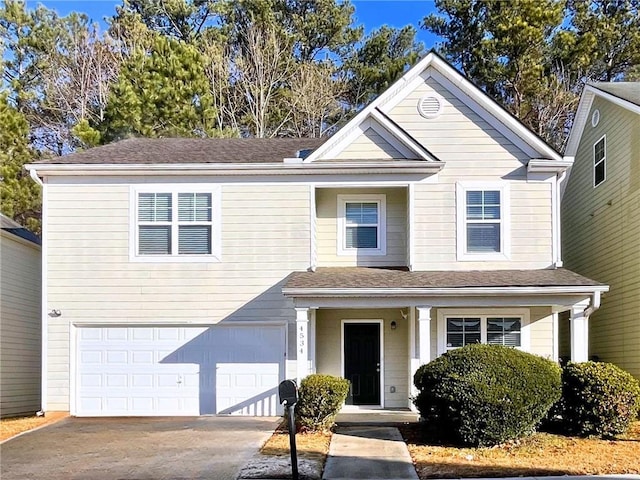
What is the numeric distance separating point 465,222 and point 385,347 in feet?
10.8

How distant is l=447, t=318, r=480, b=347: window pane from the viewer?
14640mm

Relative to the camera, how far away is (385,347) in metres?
14.8

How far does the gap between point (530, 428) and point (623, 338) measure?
5.96 meters

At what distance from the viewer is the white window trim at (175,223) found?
14.4 meters

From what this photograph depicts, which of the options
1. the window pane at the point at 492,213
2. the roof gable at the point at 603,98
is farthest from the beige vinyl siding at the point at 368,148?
the roof gable at the point at 603,98

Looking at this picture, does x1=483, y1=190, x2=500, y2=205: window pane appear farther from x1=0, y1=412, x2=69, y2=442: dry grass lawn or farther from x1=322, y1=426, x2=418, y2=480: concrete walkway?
x1=0, y1=412, x2=69, y2=442: dry grass lawn

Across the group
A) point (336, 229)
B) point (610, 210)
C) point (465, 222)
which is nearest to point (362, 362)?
point (336, 229)

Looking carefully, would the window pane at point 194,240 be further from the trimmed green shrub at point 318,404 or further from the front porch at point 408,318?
the trimmed green shrub at point 318,404

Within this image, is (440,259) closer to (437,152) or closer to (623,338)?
(437,152)

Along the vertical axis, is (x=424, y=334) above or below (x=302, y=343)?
above

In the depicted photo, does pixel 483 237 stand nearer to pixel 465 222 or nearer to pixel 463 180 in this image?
pixel 465 222

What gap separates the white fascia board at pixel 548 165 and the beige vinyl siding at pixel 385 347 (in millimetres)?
4339

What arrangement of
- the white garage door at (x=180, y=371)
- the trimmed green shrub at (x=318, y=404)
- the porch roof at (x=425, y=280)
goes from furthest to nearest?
the white garage door at (x=180, y=371) < the porch roof at (x=425, y=280) < the trimmed green shrub at (x=318, y=404)

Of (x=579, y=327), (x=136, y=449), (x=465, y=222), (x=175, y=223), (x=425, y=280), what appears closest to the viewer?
(x=136, y=449)
